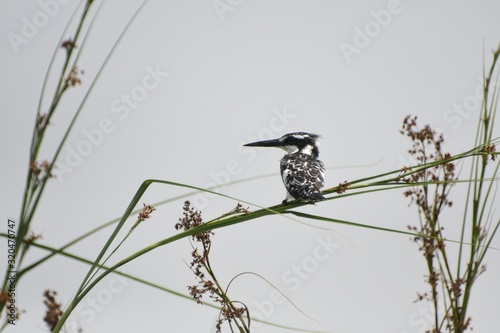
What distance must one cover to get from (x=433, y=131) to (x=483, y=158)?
3.57 feet

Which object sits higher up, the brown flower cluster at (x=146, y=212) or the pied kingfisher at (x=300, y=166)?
the pied kingfisher at (x=300, y=166)

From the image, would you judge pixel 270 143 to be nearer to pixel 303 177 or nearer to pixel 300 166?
pixel 300 166

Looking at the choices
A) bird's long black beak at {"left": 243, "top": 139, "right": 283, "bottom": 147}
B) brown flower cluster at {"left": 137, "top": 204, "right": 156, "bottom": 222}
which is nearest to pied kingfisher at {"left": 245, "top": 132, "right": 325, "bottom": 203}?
bird's long black beak at {"left": 243, "top": 139, "right": 283, "bottom": 147}

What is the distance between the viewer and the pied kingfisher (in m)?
6.48

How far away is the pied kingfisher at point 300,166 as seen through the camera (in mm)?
6479

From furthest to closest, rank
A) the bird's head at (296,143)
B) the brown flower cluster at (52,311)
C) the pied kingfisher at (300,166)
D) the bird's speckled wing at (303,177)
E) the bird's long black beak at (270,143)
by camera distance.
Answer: the bird's head at (296,143) → the bird's long black beak at (270,143) → the pied kingfisher at (300,166) → the bird's speckled wing at (303,177) → the brown flower cluster at (52,311)

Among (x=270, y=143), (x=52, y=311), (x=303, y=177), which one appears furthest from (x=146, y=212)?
(x=270, y=143)

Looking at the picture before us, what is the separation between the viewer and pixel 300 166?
7.18 meters

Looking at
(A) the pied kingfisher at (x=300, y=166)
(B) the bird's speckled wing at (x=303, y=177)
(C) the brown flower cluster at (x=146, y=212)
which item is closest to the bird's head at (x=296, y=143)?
(A) the pied kingfisher at (x=300, y=166)

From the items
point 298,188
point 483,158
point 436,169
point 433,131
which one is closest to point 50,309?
point 483,158

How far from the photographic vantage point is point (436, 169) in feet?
14.1

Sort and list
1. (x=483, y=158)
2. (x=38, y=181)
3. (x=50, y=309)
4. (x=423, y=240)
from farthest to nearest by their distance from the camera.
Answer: (x=423, y=240) → (x=483, y=158) → (x=50, y=309) → (x=38, y=181)

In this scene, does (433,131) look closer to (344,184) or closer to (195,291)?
(344,184)

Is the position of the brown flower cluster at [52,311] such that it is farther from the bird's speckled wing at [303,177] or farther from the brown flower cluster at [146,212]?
the bird's speckled wing at [303,177]
